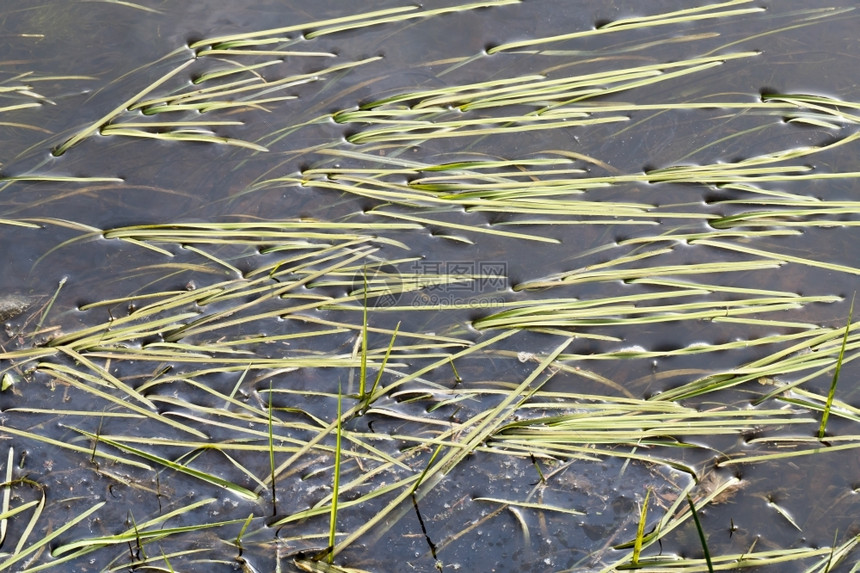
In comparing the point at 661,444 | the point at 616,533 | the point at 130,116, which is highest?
the point at 130,116

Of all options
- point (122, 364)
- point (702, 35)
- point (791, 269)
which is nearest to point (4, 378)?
point (122, 364)

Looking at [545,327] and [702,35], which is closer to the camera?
[545,327]

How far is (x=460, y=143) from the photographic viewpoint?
2.57 meters

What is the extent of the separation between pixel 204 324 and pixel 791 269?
186cm

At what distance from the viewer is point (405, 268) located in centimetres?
233

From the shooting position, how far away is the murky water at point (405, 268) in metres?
1.97

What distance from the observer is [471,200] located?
2406 mm

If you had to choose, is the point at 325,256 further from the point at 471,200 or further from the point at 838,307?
the point at 838,307

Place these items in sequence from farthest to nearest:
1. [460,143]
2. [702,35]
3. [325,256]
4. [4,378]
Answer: [702,35]
[460,143]
[325,256]
[4,378]

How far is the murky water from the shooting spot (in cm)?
197

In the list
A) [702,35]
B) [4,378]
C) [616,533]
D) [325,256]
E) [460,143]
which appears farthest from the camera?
[702,35]

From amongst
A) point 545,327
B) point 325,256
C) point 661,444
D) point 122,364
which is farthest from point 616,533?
point 122,364

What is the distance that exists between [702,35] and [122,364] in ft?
7.79

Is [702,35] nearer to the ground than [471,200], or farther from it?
farther from it
